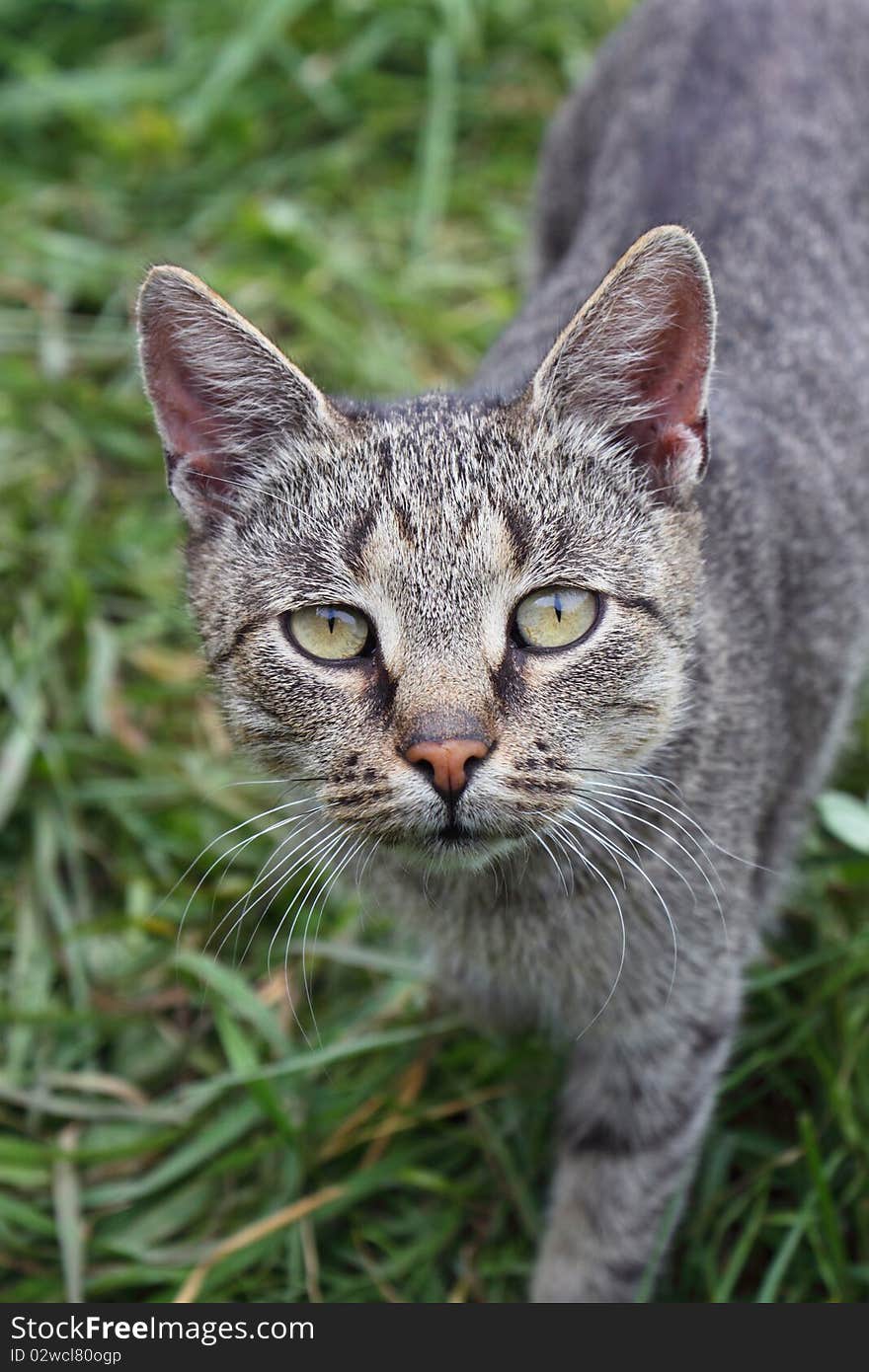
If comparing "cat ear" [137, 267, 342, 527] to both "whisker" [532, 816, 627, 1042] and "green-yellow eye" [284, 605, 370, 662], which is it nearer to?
"green-yellow eye" [284, 605, 370, 662]

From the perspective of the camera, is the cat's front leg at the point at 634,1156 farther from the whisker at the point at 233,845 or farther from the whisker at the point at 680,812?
the whisker at the point at 233,845

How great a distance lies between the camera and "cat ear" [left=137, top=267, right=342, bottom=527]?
2355 mm

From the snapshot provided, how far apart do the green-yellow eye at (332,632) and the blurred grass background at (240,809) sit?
0.50 meters

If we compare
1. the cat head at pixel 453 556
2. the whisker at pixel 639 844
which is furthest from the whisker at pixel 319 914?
the whisker at pixel 639 844

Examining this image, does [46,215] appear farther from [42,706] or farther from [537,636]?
[537,636]

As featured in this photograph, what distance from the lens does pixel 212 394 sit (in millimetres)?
2479

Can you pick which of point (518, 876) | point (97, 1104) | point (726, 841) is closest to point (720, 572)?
point (726, 841)

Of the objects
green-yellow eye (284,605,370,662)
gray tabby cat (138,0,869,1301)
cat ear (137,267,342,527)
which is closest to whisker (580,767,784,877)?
gray tabby cat (138,0,869,1301)

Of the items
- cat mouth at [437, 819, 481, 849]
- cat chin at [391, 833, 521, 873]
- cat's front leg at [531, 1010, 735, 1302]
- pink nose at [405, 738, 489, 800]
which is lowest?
cat's front leg at [531, 1010, 735, 1302]

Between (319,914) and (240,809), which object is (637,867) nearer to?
(319,914)

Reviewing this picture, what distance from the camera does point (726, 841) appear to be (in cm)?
269

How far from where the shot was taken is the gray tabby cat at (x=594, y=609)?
2.21m

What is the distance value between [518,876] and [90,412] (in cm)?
264

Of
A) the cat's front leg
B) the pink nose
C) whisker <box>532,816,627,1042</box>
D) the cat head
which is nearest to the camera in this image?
the pink nose
